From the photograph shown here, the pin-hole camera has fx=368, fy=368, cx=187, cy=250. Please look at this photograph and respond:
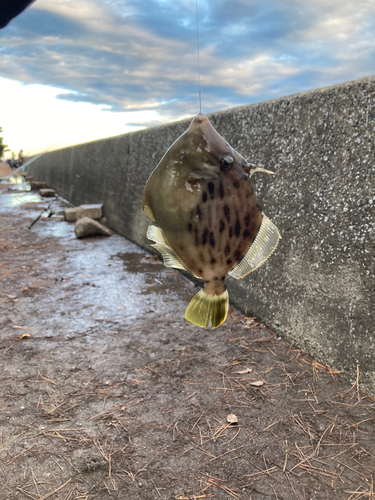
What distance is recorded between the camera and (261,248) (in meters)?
0.79

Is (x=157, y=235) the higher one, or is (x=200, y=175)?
(x=200, y=175)

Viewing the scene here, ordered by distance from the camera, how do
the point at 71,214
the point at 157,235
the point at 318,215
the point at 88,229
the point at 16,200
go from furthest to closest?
the point at 16,200, the point at 71,214, the point at 88,229, the point at 318,215, the point at 157,235

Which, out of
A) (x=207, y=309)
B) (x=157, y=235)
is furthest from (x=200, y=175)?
(x=207, y=309)

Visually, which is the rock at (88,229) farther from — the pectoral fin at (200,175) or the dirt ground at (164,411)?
the pectoral fin at (200,175)

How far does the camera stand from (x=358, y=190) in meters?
2.58

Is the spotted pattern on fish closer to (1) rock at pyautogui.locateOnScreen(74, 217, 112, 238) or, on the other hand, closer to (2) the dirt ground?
(2) the dirt ground

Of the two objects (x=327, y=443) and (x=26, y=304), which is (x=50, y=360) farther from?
(x=327, y=443)

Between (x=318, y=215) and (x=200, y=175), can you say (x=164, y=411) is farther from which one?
(x=200, y=175)

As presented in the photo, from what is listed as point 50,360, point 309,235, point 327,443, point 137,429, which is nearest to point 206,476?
point 137,429

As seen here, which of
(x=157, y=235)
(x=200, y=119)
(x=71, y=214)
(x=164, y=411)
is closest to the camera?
(x=200, y=119)

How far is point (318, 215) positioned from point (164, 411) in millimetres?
1857

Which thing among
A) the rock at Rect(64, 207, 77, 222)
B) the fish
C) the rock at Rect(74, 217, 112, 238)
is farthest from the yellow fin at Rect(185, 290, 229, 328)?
the rock at Rect(64, 207, 77, 222)

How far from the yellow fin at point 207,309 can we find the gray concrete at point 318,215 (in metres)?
2.13

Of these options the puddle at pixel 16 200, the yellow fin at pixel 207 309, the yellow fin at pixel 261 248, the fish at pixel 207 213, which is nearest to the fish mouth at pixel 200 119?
the fish at pixel 207 213
